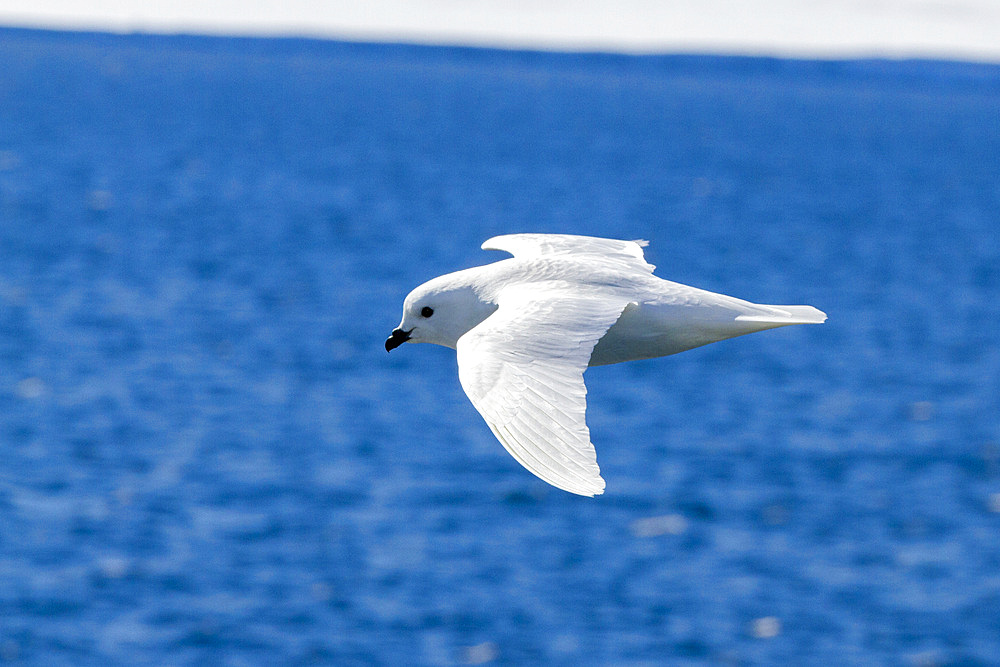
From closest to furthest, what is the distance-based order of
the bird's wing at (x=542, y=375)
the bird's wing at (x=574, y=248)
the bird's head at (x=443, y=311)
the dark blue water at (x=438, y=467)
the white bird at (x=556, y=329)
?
the bird's wing at (x=542, y=375) < the white bird at (x=556, y=329) < the bird's head at (x=443, y=311) < the bird's wing at (x=574, y=248) < the dark blue water at (x=438, y=467)

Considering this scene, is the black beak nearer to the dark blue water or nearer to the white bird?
the white bird

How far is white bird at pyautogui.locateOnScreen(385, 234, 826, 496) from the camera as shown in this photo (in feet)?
18.9

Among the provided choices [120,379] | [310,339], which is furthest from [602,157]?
[120,379]

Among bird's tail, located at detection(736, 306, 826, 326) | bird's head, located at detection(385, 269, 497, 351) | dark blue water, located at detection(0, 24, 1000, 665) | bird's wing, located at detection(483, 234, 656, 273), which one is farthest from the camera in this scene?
dark blue water, located at detection(0, 24, 1000, 665)

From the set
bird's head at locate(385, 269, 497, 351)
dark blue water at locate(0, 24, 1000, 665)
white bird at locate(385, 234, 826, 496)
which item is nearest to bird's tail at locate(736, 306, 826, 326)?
white bird at locate(385, 234, 826, 496)

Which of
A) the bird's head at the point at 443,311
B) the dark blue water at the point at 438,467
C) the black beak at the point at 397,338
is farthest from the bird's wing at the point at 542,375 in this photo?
the dark blue water at the point at 438,467

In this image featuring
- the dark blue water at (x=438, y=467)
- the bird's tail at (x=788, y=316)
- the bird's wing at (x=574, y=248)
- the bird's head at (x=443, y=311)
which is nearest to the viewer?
the bird's tail at (x=788, y=316)

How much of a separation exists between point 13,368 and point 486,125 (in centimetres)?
13456

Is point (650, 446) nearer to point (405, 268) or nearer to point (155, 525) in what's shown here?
point (155, 525)

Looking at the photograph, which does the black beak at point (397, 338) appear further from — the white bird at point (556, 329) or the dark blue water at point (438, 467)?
the dark blue water at point (438, 467)

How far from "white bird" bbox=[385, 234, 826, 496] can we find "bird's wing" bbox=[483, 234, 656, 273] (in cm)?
6

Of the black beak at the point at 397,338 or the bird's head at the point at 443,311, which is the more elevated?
the bird's head at the point at 443,311

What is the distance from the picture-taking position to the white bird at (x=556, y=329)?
5.77 m

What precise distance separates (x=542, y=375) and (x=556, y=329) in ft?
1.45
